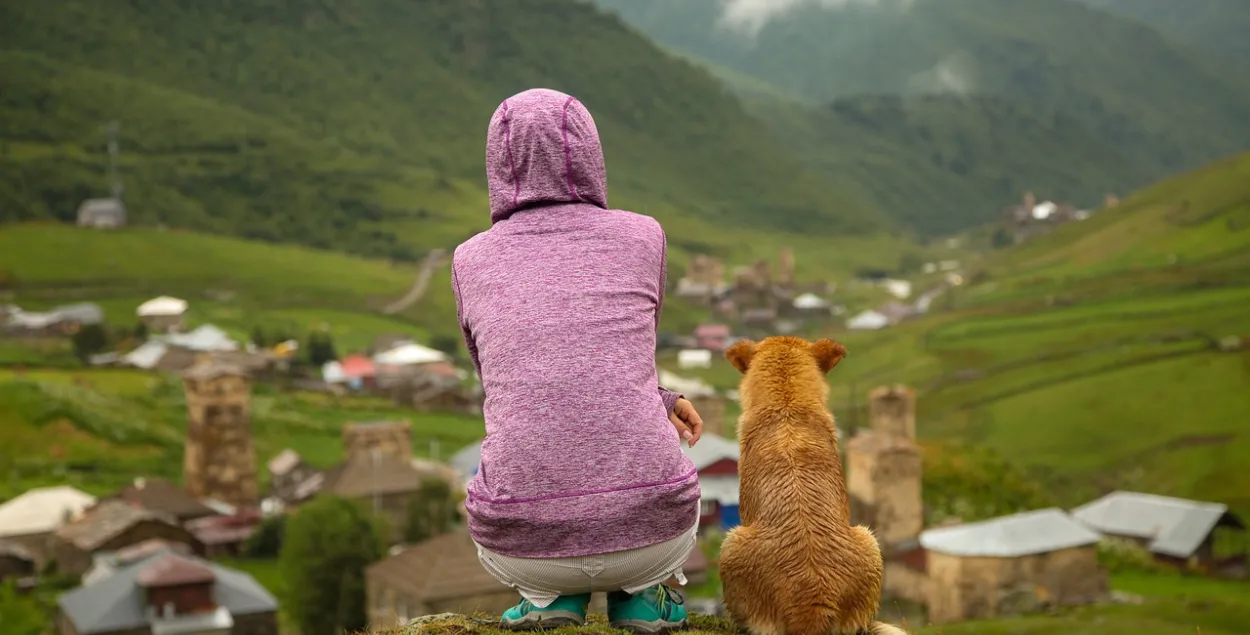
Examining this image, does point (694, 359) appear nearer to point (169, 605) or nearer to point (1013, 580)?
point (1013, 580)

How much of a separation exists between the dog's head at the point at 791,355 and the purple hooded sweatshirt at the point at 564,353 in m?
0.67

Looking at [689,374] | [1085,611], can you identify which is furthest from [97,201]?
[1085,611]

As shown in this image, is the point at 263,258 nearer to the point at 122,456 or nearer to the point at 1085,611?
the point at 122,456

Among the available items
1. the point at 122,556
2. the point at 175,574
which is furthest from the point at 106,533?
the point at 175,574

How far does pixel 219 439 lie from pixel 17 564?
1260 centimetres

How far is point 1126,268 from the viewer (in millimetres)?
106438

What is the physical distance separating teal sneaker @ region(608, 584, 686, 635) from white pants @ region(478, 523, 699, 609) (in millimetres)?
96

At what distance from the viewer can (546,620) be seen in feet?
18.3

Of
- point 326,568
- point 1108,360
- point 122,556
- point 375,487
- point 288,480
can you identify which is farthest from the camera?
point 1108,360

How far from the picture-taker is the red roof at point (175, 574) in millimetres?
41031

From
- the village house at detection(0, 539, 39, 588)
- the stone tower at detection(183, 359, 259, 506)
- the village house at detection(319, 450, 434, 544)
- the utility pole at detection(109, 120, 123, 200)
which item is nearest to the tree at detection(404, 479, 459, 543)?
the village house at detection(319, 450, 434, 544)

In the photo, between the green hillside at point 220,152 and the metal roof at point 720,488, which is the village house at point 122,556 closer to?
the metal roof at point 720,488

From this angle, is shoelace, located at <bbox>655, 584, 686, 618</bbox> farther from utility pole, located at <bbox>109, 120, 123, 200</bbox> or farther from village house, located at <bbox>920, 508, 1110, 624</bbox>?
utility pole, located at <bbox>109, 120, 123, 200</bbox>

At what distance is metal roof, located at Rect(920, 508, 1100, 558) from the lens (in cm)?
4300
